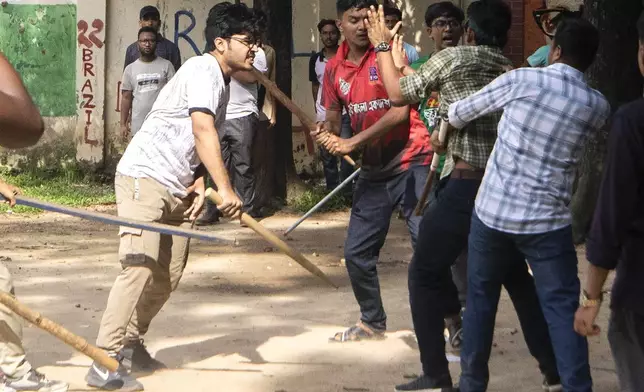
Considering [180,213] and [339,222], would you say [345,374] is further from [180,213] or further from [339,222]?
[339,222]

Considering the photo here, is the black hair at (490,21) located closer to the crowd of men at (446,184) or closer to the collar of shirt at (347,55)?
the crowd of men at (446,184)

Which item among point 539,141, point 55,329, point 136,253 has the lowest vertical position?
point 55,329

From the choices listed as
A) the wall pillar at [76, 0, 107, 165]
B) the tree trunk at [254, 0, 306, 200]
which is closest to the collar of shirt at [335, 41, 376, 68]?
the tree trunk at [254, 0, 306, 200]

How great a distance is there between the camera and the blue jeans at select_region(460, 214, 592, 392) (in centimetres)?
472

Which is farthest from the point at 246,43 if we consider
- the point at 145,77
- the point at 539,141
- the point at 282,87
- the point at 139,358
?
the point at 282,87

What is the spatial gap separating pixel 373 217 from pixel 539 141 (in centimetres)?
220

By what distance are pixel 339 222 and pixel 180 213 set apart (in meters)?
5.77

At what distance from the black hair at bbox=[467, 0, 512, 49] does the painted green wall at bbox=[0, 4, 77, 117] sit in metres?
10.5

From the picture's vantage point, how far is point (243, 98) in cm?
1151

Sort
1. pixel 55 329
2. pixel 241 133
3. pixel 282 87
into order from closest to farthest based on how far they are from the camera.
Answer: pixel 55 329 < pixel 241 133 < pixel 282 87

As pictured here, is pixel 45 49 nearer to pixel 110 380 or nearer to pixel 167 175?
pixel 167 175

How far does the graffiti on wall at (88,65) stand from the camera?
15.3 meters

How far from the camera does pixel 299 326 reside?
7.39m

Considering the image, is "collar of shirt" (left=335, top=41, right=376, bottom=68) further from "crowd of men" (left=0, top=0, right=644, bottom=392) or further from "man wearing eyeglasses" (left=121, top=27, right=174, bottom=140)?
"man wearing eyeglasses" (left=121, top=27, right=174, bottom=140)
